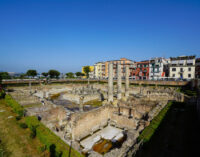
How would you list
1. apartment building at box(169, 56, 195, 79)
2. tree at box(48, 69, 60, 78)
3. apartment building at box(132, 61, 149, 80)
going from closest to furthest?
apartment building at box(169, 56, 195, 79) < apartment building at box(132, 61, 149, 80) < tree at box(48, 69, 60, 78)

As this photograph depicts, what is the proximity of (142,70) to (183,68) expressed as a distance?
1781cm

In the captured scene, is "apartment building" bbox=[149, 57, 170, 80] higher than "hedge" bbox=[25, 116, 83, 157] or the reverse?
higher

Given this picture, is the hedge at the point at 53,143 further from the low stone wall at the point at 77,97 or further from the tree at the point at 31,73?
the tree at the point at 31,73

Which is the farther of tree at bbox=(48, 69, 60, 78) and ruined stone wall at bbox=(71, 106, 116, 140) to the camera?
tree at bbox=(48, 69, 60, 78)

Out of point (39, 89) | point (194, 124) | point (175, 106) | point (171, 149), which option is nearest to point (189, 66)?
point (175, 106)

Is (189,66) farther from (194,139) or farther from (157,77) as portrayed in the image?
(194,139)

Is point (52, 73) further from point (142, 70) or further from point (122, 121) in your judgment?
point (122, 121)

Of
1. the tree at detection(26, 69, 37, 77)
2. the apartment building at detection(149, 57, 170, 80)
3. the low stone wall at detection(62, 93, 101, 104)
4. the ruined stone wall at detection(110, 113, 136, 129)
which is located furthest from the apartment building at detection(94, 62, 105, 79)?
the ruined stone wall at detection(110, 113, 136, 129)

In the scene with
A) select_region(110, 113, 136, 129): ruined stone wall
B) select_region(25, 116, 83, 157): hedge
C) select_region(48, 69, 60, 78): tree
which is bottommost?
select_region(110, 113, 136, 129): ruined stone wall

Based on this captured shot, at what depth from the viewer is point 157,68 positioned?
54.0 m

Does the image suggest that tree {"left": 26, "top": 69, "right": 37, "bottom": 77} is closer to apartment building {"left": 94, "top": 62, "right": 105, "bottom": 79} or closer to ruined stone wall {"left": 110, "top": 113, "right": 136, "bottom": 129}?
apartment building {"left": 94, "top": 62, "right": 105, "bottom": 79}

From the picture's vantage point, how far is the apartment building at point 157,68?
175ft

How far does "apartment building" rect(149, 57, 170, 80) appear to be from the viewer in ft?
175

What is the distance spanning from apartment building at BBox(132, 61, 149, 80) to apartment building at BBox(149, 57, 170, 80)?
201 centimetres
